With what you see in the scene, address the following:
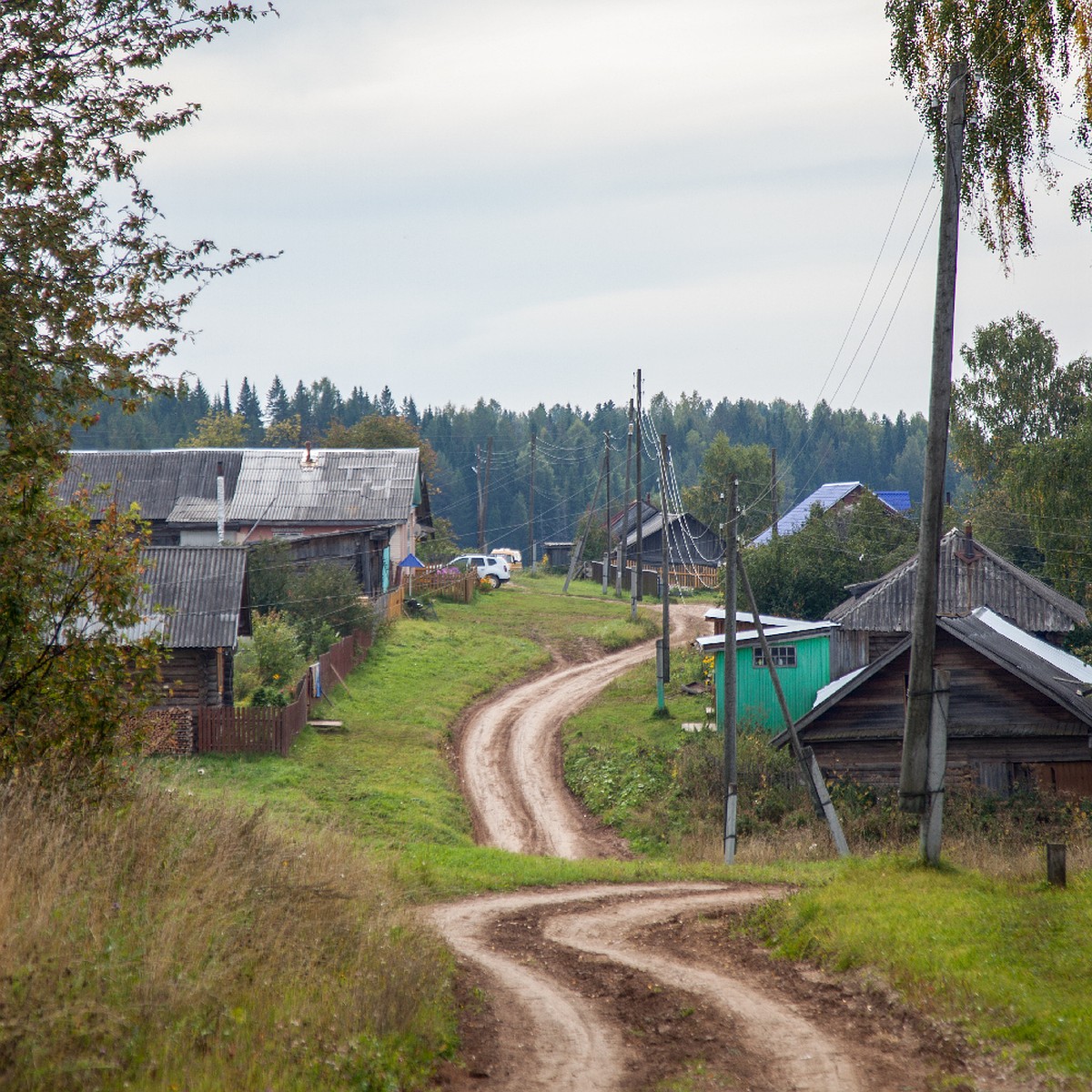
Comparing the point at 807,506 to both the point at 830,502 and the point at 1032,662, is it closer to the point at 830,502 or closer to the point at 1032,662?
the point at 830,502

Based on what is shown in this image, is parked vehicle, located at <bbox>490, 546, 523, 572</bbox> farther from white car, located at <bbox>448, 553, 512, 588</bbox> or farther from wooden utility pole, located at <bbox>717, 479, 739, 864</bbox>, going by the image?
wooden utility pole, located at <bbox>717, 479, 739, 864</bbox>

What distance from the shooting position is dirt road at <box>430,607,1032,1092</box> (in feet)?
24.5

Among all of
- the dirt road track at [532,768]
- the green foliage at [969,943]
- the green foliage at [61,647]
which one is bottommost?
the dirt road track at [532,768]

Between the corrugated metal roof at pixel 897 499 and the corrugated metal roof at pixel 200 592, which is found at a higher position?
the corrugated metal roof at pixel 897 499

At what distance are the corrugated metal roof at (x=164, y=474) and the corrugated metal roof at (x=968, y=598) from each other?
28.7 metres

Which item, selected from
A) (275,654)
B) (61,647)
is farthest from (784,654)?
(61,647)

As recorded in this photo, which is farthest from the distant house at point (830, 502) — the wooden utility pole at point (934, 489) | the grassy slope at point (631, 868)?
the wooden utility pole at point (934, 489)

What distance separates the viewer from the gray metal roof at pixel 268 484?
49.2m

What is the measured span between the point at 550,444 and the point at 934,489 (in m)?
154

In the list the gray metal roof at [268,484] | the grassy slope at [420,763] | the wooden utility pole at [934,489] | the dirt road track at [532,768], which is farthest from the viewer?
the gray metal roof at [268,484]

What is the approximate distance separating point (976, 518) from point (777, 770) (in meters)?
24.2

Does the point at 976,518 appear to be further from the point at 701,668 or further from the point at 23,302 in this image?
the point at 23,302

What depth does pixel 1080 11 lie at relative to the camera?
35.6 ft

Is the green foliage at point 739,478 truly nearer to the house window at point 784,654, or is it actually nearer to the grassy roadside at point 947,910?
the house window at point 784,654
